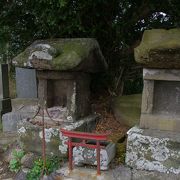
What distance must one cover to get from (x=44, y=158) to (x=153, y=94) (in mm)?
1621

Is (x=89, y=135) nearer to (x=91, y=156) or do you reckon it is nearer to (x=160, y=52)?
(x=91, y=156)

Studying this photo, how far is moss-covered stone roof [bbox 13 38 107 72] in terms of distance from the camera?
408 cm

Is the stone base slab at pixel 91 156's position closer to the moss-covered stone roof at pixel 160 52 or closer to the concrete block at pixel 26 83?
the moss-covered stone roof at pixel 160 52

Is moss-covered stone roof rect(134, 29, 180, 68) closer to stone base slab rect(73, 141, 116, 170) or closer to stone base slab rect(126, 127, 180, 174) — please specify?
stone base slab rect(126, 127, 180, 174)

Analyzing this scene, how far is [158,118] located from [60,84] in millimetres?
1629

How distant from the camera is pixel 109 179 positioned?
372cm

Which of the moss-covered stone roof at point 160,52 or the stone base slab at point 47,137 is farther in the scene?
the stone base slab at point 47,137

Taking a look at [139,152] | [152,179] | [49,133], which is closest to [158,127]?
[139,152]

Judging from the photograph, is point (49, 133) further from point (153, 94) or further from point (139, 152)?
point (153, 94)

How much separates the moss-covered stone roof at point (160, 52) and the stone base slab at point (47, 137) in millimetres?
1471

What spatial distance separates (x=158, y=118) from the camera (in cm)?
387

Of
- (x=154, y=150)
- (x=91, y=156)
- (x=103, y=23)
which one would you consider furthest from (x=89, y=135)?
(x=103, y=23)

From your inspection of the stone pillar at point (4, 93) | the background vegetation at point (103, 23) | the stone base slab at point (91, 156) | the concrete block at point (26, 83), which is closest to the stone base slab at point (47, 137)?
the stone base slab at point (91, 156)

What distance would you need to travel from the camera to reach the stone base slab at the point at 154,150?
3748mm
